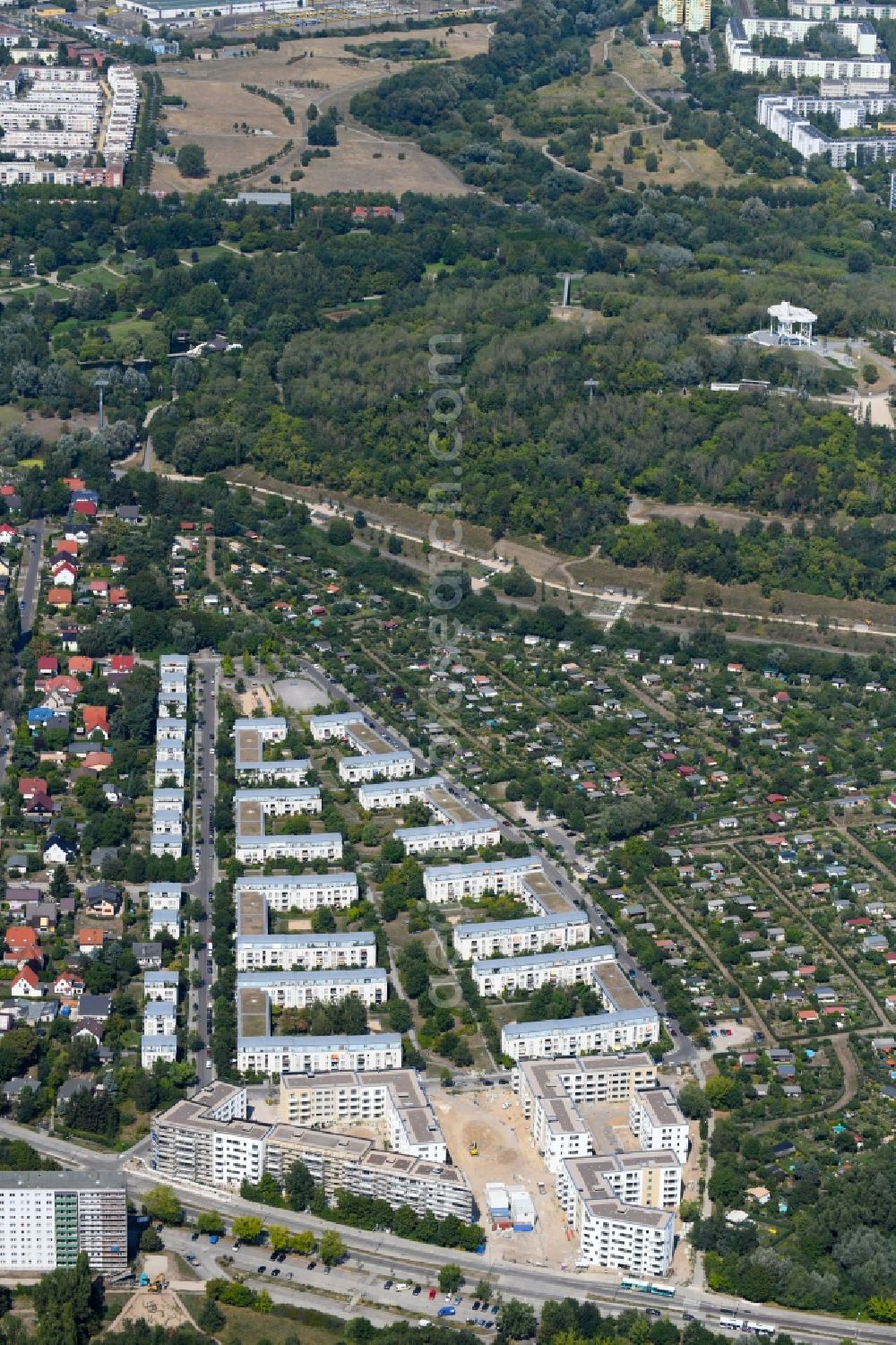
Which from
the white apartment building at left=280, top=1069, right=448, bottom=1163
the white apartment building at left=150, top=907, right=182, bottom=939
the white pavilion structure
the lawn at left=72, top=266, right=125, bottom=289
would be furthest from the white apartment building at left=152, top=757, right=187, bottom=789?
the lawn at left=72, top=266, right=125, bottom=289

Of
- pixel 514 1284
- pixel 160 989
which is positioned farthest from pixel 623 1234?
pixel 160 989

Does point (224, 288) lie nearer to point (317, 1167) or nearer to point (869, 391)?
point (869, 391)

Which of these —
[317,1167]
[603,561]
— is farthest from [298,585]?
[317,1167]

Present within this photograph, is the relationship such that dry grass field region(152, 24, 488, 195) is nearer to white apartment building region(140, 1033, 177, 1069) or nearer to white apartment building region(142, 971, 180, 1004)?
white apartment building region(142, 971, 180, 1004)

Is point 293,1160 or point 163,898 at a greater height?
point 163,898

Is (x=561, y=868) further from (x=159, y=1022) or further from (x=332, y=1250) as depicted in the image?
(x=332, y=1250)

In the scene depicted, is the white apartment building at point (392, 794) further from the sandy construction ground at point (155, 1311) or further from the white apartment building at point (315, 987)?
the sandy construction ground at point (155, 1311)

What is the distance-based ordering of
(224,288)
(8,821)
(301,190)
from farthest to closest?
(301,190) < (224,288) < (8,821)
